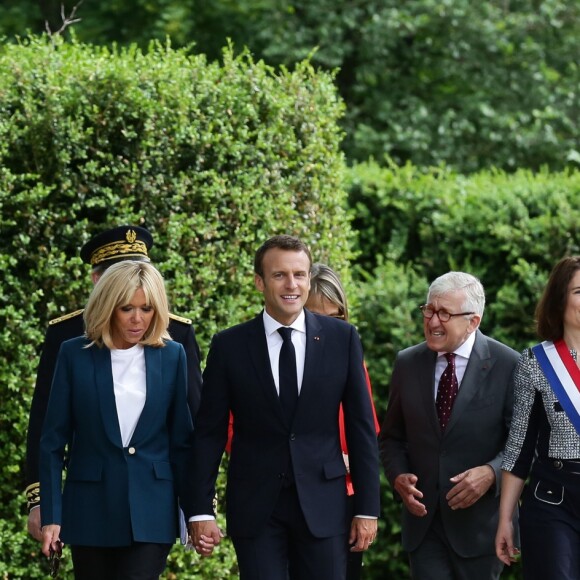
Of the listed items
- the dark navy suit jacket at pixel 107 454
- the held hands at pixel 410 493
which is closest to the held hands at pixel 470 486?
the held hands at pixel 410 493

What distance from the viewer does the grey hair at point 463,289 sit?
21.3 ft

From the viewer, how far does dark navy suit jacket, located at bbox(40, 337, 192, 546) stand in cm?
580

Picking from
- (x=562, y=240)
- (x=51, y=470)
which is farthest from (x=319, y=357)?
(x=562, y=240)

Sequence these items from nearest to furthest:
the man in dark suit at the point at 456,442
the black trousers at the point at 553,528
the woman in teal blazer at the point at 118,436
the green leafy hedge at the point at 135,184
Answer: the black trousers at the point at 553,528 < the woman in teal blazer at the point at 118,436 < the man in dark suit at the point at 456,442 < the green leafy hedge at the point at 135,184

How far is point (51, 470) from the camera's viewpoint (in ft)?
19.1

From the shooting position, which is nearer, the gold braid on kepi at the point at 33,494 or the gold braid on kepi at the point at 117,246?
the gold braid on kepi at the point at 33,494

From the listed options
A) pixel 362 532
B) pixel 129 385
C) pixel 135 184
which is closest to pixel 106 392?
pixel 129 385

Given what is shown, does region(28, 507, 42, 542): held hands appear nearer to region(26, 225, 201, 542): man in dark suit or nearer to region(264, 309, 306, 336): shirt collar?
region(26, 225, 201, 542): man in dark suit

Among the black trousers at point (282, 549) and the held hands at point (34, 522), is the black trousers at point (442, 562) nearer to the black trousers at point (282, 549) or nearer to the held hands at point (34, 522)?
the black trousers at point (282, 549)

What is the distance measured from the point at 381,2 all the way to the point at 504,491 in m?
11.8

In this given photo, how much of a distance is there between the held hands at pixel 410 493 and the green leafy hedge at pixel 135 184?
2023 millimetres

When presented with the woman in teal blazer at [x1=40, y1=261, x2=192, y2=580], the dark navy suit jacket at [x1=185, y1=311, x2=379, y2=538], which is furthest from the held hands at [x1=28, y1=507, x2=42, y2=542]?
the dark navy suit jacket at [x1=185, y1=311, x2=379, y2=538]

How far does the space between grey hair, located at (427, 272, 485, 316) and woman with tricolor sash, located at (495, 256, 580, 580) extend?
403 mm

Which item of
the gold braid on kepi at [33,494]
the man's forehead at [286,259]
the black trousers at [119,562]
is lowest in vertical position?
the black trousers at [119,562]
